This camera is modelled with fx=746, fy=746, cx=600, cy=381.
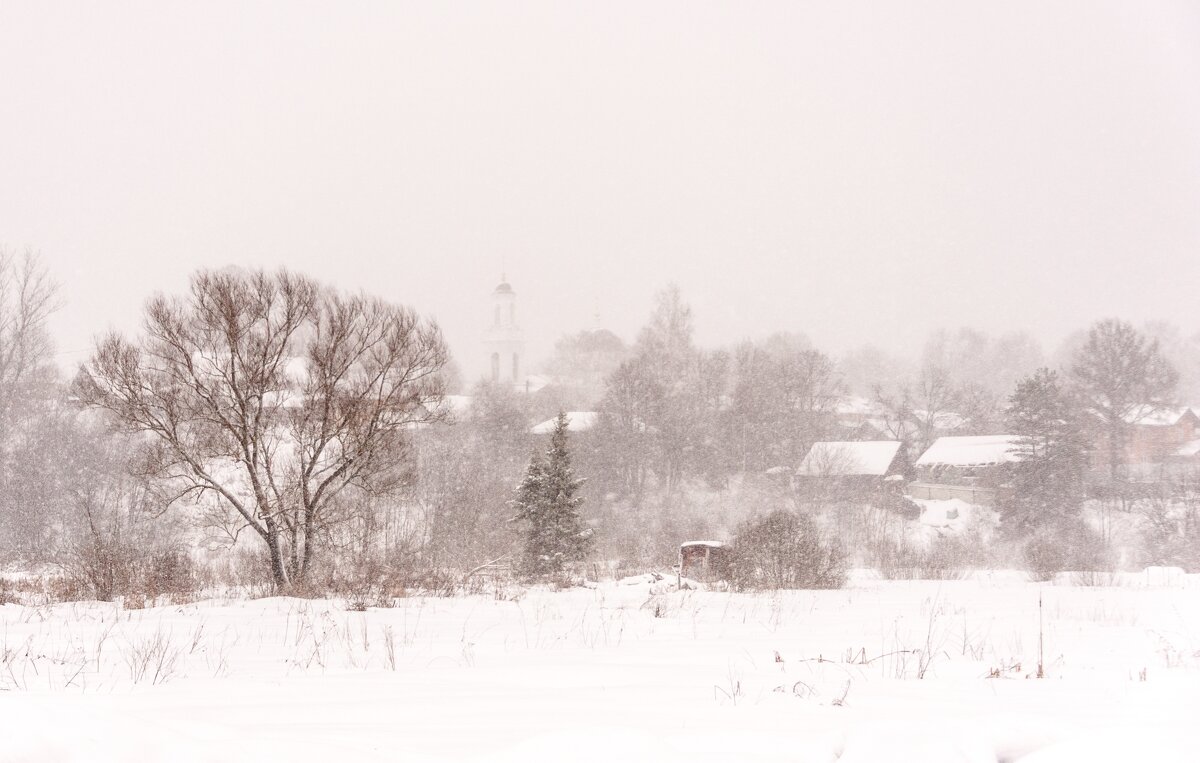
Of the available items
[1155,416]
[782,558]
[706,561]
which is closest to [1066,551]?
[1155,416]

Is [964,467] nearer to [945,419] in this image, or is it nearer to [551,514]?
[945,419]

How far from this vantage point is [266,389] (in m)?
17.6

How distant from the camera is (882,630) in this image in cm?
846

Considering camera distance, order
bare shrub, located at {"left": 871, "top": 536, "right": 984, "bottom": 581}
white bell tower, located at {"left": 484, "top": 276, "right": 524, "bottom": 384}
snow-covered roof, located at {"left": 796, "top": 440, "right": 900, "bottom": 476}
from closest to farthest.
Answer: bare shrub, located at {"left": 871, "top": 536, "right": 984, "bottom": 581} < snow-covered roof, located at {"left": 796, "top": 440, "right": 900, "bottom": 476} < white bell tower, located at {"left": 484, "top": 276, "right": 524, "bottom": 384}

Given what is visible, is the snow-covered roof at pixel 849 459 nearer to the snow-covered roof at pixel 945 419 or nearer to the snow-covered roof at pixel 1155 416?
the snow-covered roof at pixel 945 419

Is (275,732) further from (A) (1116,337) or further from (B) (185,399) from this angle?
(A) (1116,337)

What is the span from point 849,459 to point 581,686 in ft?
158

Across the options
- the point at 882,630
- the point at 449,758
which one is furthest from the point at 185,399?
the point at 449,758

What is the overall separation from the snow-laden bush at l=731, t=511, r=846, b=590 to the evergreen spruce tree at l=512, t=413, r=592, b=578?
980cm

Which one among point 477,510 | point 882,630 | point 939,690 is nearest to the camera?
point 939,690

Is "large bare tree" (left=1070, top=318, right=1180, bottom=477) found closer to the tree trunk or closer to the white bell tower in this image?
the tree trunk

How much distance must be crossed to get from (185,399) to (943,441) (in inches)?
1909

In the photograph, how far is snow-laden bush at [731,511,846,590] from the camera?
57.3ft

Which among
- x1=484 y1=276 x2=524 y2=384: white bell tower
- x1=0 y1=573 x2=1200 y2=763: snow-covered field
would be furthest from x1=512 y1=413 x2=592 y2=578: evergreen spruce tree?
x1=484 y1=276 x2=524 y2=384: white bell tower
